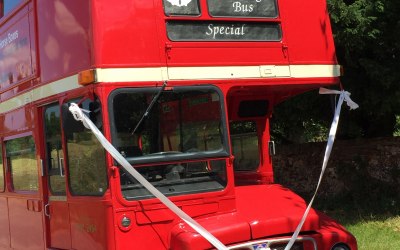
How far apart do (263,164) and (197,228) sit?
2289mm

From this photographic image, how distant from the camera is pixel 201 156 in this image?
15.2 feet

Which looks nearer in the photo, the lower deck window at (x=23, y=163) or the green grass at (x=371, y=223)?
the lower deck window at (x=23, y=163)

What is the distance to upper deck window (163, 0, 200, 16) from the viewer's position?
4.69 meters

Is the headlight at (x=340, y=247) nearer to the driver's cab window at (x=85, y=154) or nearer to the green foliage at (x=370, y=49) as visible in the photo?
the driver's cab window at (x=85, y=154)

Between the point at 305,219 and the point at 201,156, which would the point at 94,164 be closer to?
the point at 201,156

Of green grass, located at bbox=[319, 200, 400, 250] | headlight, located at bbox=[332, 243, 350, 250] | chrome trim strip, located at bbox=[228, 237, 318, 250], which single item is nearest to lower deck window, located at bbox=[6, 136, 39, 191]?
chrome trim strip, located at bbox=[228, 237, 318, 250]

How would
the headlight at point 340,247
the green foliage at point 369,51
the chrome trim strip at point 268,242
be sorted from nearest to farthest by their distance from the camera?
the chrome trim strip at point 268,242
the headlight at point 340,247
the green foliage at point 369,51

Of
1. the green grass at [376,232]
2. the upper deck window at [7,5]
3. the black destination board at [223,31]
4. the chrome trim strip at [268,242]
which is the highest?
the upper deck window at [7,5]

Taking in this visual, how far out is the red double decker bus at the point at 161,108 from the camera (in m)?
A: 4.34

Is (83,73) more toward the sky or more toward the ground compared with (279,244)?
more toward the sky

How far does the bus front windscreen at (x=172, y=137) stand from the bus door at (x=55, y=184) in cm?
102

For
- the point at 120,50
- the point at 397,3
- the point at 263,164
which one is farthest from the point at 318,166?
the point at 120,50

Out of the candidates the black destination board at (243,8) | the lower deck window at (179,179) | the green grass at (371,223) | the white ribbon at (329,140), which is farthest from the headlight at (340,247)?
the green grass at (371,223)

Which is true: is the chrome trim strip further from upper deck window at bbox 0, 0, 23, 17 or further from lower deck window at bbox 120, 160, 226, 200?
upper deck window at bbox 0, 0, 23, 17
